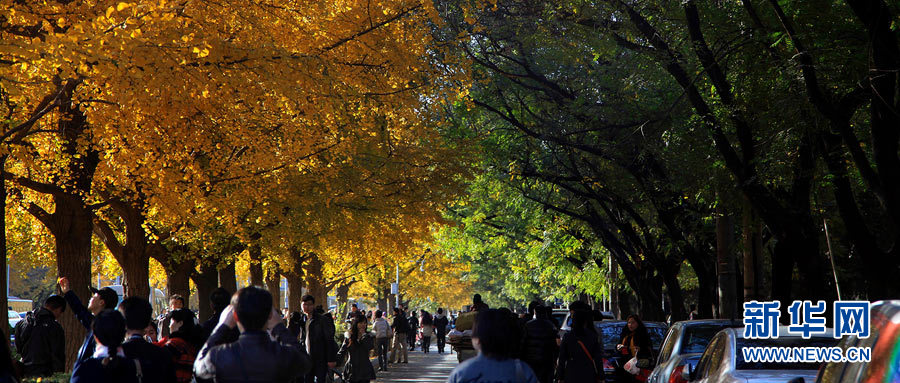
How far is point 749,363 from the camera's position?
28.6 feet

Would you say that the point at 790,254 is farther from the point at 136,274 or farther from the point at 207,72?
the point at 136,274

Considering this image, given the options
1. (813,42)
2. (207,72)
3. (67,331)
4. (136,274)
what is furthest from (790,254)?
(136,274)

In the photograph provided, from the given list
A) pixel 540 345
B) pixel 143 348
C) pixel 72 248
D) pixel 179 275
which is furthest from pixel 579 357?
pixel 179 275

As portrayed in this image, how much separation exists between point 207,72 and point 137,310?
686cm

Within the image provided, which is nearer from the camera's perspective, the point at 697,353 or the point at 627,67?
the point at 697,353

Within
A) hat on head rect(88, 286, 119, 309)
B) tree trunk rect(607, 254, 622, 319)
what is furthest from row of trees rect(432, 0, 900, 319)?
hat on head rect(88, 286, 119, 309)

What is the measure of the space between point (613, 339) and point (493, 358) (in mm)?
13222

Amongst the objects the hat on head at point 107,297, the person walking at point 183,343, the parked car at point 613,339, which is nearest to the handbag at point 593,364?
the person walking at point 183,343

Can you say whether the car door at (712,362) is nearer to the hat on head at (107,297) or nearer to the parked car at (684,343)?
the parked car at (684,343)

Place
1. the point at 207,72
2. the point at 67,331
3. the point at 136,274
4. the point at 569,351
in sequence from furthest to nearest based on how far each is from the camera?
the point at 136,274
the point at 67,331
the point at 207,72
the point at 569,351

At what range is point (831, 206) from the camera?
2267 centimetres

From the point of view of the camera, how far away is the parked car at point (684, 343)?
11984 mm

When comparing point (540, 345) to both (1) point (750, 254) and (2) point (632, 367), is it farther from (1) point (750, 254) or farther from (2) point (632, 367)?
(1) point (750, 254)

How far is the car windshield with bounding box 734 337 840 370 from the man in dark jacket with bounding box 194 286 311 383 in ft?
14.1
